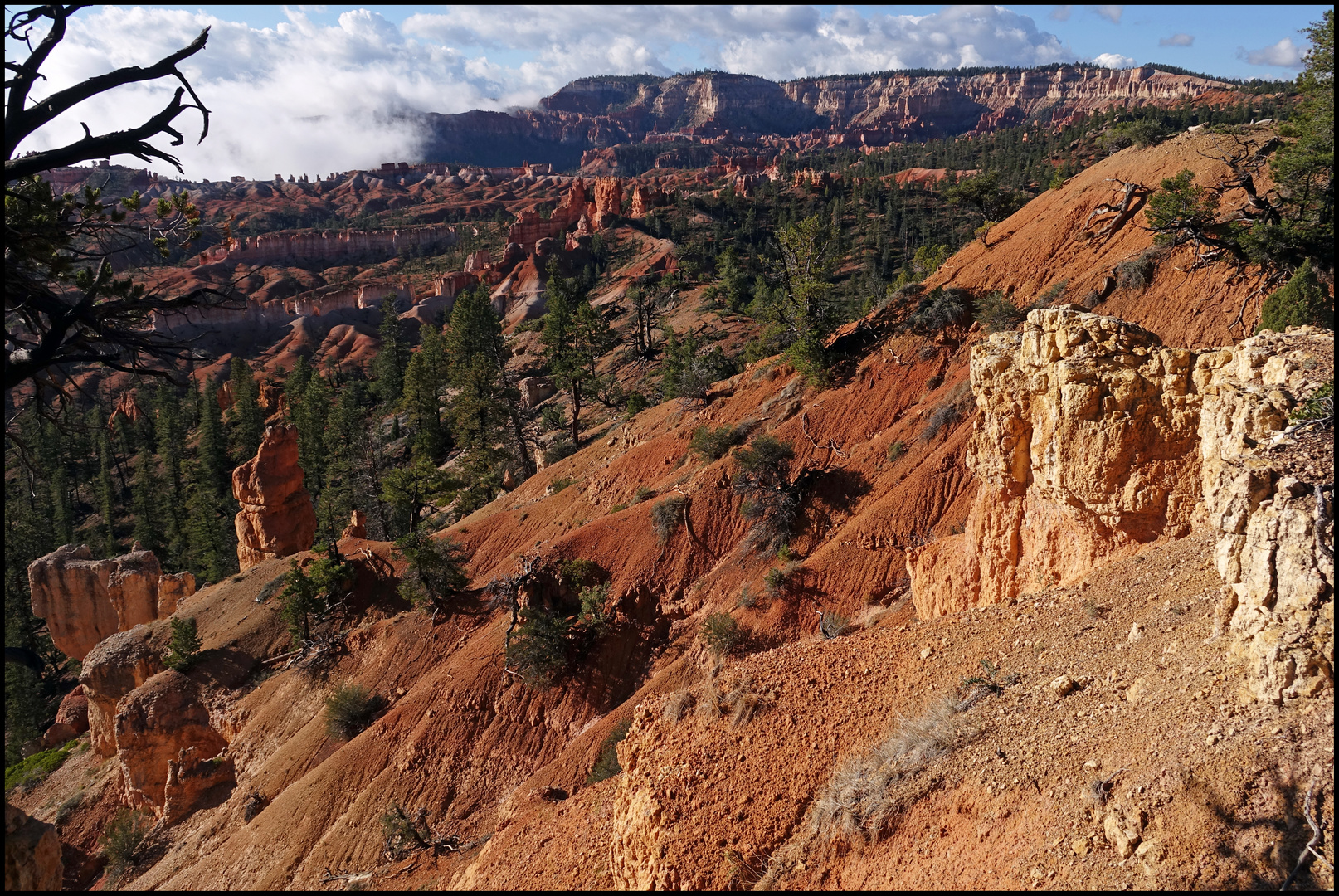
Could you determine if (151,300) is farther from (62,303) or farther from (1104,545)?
(1104,545)

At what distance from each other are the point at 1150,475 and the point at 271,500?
121 ft

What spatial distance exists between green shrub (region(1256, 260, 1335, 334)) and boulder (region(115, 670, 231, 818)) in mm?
29314

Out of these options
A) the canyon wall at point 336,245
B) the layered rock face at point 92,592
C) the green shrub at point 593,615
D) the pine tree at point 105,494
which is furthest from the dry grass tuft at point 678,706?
the canyon wall at point 336,245

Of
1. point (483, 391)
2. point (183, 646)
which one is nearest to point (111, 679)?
point (183, 646)

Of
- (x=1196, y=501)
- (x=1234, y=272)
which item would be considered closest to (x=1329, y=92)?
(x=1234, y=272)

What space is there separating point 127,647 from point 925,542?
94.5 ft

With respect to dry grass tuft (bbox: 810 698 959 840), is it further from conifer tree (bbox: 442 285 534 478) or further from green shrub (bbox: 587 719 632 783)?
conifer tree (bbox: 442 285 534 478)

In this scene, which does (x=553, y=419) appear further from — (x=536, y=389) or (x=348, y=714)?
(x=348, y=714)

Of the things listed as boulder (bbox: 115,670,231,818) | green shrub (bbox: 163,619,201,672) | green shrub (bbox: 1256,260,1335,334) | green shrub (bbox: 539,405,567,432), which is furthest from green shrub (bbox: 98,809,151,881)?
green shrub (bbox: 1256,260,1335,334)

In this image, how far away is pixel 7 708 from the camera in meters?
35.9

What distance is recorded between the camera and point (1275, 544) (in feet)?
20.3

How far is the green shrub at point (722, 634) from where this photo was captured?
19078mm

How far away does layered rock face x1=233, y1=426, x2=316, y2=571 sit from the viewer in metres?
37.0

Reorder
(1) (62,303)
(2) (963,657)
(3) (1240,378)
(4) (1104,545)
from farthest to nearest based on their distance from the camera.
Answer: (4) (1104,545)
(2) (963,657)
(3) (1240,378)
(1) (62,303)
